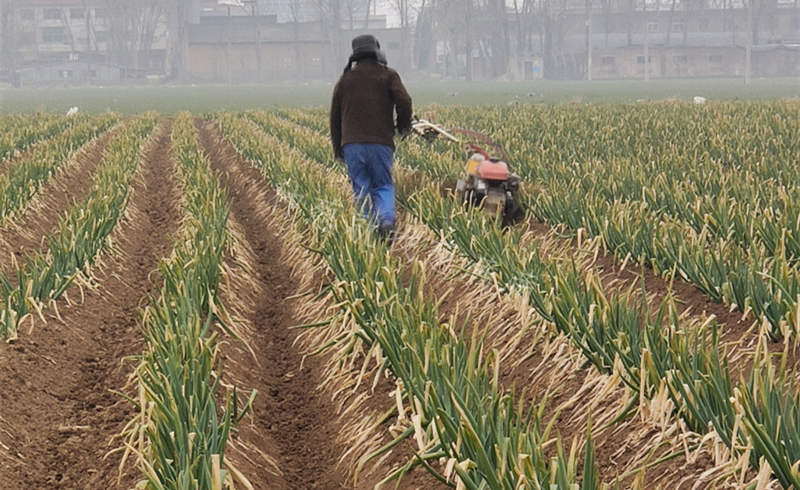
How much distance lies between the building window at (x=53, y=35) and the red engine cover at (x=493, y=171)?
309 feet

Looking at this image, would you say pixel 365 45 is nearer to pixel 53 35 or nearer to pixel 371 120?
pixel 371 120

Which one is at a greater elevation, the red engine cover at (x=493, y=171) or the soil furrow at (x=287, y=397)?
the red engine cover at (x=493, y=171)

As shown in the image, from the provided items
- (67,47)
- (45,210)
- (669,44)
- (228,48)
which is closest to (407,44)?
(228,48)

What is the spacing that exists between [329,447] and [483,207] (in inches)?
159

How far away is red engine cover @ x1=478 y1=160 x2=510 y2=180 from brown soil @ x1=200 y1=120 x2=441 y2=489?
1786mm

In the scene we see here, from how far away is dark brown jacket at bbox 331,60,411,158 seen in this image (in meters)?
7.42

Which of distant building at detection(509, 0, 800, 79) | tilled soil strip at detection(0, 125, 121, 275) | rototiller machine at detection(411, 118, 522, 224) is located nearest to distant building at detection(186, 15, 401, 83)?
distant building at detection(509, 0, 800, 79)

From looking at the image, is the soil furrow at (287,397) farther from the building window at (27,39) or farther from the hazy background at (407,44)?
the building window at (27,39)

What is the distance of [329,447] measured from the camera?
412cm

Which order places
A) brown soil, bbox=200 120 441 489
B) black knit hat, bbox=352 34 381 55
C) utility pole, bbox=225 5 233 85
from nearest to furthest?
brown soil, bbox=200 120 441 489
black knit hat, bbox=352 34 381 55
utility pole, bbox=225 5 233 85

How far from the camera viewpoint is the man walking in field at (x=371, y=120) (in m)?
7.42

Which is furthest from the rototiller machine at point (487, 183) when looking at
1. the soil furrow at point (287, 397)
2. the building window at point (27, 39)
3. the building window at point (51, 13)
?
the building window at point (51, 13)

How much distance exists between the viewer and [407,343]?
381 cm

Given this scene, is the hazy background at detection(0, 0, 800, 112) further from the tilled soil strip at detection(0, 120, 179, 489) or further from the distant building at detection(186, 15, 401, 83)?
the tilled soil strip at detection(0, 120, 179, 489)
